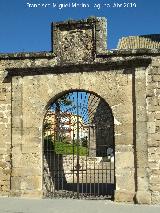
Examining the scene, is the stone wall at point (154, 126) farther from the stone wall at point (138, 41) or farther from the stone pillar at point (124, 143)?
the stone wall at point (138, 41)

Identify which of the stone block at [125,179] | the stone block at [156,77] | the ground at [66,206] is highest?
the stone block at [156,77]

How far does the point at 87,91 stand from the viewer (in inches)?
383

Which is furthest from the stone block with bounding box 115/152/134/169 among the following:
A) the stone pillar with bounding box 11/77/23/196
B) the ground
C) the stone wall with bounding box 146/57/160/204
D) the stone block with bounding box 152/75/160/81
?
the stone pillar with bounding box 11/77/23/196

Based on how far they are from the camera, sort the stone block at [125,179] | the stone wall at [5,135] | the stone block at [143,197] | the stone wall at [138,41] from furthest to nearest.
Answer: the stone wall at [138,41]
the stone wall at [5,135]
the stone block at [125,179]
the stone block at [143,197]

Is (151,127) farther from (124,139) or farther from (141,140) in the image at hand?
(124,139)

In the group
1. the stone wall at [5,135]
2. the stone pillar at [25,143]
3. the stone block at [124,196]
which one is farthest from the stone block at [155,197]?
the stone wall at [5,135]

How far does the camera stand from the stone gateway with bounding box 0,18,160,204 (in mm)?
9172

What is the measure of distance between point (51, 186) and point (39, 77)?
3.33 m

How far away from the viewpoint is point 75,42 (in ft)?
32.6

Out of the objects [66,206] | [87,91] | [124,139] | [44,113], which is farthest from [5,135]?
[124,139]

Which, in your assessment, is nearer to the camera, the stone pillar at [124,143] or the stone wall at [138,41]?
the stone pillar at [124,143]

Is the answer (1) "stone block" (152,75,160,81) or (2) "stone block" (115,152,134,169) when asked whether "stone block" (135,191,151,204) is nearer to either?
(2) "stone block" (115,152,134,169)

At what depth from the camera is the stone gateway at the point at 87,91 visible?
917 centimetres

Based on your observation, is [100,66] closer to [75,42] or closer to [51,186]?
[75,42]
